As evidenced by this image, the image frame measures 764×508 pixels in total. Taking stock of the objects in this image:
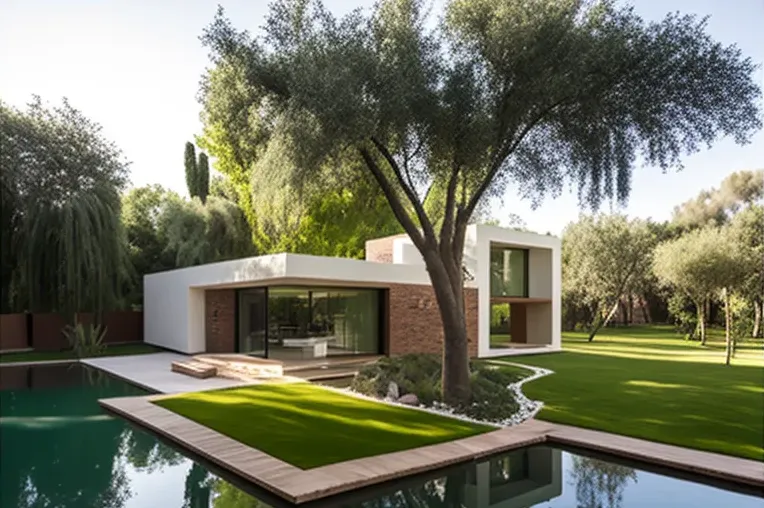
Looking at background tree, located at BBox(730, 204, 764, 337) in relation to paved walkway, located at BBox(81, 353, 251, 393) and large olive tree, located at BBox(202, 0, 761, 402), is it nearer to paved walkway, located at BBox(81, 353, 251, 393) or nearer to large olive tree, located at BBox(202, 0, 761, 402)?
large olive tree, located at BBox(202, 0, 761, 402)

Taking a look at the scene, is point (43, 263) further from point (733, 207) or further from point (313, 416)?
point (733, 207)

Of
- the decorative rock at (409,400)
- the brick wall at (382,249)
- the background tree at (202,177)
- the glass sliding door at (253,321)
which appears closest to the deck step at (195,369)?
the glass sliding door at (253,321)

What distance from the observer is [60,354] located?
20.5 m

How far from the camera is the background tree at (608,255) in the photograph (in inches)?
1147

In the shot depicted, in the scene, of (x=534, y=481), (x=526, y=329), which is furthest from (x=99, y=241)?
(x=534, y=481)

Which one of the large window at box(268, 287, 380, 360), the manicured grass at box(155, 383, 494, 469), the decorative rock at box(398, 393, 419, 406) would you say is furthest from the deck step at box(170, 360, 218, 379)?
the decorative rock at box(398, 393, 419, 406)

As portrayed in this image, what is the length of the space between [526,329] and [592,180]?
14.4m

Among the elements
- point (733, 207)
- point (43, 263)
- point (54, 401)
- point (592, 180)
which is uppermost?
point (733, 207)

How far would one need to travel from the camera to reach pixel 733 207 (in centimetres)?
4106

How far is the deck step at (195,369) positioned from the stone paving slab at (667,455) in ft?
30.5

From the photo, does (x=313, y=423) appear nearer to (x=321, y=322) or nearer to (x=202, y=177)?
(x=321, y=322)

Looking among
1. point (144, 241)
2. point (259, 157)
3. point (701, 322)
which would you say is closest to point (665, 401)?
point (259, 157)

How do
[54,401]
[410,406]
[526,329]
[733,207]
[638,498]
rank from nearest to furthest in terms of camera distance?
[638,498], [410,406], [54,401], [526,329], [733,207]

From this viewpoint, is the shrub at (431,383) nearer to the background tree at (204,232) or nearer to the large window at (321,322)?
the large window at (321,322)
